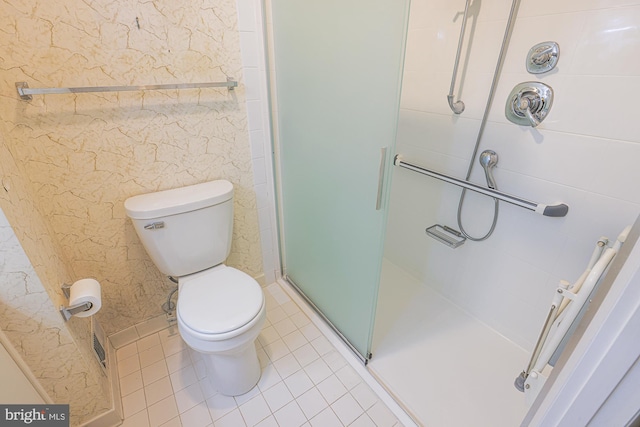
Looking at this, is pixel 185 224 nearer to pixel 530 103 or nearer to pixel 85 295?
pixel 85 295

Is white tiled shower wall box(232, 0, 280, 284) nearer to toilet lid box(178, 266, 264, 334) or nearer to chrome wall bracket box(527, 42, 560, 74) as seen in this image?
toilet lid box(178, 266, 264, 334)

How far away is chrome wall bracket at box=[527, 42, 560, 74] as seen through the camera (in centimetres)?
110

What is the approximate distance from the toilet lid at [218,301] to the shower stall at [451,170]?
0.43m

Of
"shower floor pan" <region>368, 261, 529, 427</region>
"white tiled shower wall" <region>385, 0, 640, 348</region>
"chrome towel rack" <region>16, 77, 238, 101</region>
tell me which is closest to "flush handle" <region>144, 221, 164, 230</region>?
"chrome towel rack" <region>16, 77, 238, 101</region>

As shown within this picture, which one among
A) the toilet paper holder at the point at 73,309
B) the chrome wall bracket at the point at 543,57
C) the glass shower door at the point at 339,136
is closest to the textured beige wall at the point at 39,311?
the toilet paper holder at the point at 73,309

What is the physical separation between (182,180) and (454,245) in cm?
144

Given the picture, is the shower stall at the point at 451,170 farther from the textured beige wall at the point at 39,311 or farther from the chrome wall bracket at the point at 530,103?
the textured beige wall at the point at 39,311

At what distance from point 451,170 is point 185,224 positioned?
54.3 inches

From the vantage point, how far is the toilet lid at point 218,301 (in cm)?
112

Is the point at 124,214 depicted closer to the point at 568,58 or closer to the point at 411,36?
the point at 411,36

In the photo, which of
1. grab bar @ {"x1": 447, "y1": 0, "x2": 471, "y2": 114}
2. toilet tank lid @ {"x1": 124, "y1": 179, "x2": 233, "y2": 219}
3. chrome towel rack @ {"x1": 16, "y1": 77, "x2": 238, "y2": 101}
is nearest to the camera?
chrome towel rack @ {"x1": 16, "y1": 77, "x2": 238, "y2": 101}

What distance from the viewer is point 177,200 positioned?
128cm

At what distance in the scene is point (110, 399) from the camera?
120cm

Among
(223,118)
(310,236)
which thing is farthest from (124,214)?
(310,236)
